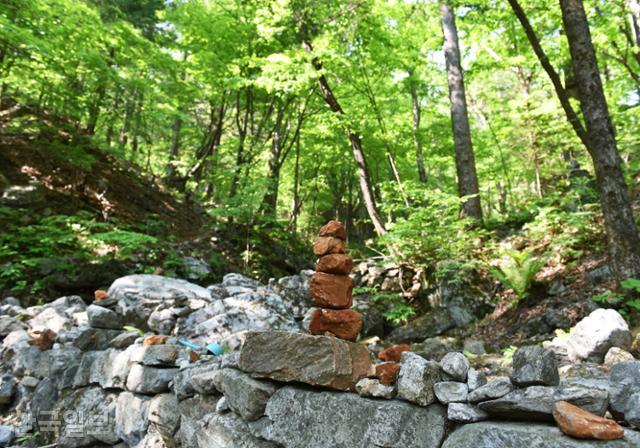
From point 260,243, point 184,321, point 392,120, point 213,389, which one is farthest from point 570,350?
point 392,120

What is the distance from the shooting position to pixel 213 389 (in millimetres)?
3223

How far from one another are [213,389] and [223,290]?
11.7ft

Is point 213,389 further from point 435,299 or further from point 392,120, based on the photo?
point 392,120

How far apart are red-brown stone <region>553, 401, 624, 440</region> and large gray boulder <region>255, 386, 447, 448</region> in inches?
25.6

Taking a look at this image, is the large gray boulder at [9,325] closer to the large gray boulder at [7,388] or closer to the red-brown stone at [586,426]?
the large gray boulder at [7,388]

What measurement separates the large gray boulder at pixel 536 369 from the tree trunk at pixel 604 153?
4072 mm

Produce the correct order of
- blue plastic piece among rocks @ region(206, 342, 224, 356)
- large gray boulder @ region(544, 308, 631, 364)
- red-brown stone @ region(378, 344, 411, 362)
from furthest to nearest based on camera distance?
blue plastic piece among rocks @ region(206, 342, 224, 356) < large gray boulder @ region(544, 308, 631, 364) < red-brown stone @ region(378, 344, 411, 362)

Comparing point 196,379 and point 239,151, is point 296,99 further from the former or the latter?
point 196,379

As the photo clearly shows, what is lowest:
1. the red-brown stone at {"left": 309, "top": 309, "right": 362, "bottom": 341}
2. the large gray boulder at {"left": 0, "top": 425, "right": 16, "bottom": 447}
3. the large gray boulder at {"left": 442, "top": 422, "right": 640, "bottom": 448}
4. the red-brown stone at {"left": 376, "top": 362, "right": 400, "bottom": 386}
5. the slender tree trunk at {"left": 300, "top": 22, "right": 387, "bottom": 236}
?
the large gray boulder at {"left": 0, "top": 425, "right": 16, "bottom": 447}

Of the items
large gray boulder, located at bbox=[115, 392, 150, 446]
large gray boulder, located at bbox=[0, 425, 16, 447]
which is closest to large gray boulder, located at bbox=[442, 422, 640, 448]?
large gray boulder, located at bbox=[115, 392, 150, 446]

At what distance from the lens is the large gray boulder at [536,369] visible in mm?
1931

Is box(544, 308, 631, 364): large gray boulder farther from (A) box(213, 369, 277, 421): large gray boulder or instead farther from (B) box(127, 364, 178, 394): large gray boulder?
(B) box(127, 364, 178, 394): large gray boulder

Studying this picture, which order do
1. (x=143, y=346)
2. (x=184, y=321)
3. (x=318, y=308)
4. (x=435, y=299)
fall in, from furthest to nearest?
1. (x=435, y=299)
2. (x=184, y=321)
3. (x=143, y=346)
4. (x=318, y=308)

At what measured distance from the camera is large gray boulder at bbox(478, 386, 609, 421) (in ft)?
5.80
